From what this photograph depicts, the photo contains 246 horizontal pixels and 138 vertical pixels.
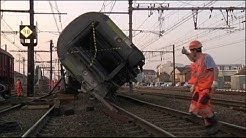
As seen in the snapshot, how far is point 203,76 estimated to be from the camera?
23.9 ft

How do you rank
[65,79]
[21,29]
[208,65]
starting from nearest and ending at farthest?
[208,65] → [65,79] → [21,29]

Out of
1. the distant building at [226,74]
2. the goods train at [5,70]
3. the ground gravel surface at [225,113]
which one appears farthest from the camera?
→ the distant building at [226,74]

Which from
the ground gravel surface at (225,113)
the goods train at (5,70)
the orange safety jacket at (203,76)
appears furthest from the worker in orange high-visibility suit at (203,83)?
the goods train at (5,70)

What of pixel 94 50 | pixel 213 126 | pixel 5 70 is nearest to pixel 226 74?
pixel 5 70

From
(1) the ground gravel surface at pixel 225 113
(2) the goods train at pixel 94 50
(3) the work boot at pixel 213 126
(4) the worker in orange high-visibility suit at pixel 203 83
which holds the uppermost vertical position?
(2) the goods train at pixel 94 50

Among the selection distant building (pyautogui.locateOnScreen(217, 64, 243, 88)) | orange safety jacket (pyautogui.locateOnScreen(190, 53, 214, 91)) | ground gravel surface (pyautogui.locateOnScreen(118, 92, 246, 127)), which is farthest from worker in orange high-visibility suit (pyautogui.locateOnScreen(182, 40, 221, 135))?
distant building (pyautogui.locateOnScreen(217, 64, 243, 88))

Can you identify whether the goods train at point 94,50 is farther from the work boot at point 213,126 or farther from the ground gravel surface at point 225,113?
the work boot at point 213,126

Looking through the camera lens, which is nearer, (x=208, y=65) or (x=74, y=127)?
(x=208, y=65)

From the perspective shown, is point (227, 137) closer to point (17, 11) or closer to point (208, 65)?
point (208, 65)

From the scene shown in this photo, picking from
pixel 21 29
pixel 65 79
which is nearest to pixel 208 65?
pixel 65 79

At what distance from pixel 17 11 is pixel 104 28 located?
13.5 metres

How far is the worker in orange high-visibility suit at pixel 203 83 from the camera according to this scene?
23.8 feet

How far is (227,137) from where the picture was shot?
24.2ft

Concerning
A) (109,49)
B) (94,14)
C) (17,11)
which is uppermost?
(17,11)
